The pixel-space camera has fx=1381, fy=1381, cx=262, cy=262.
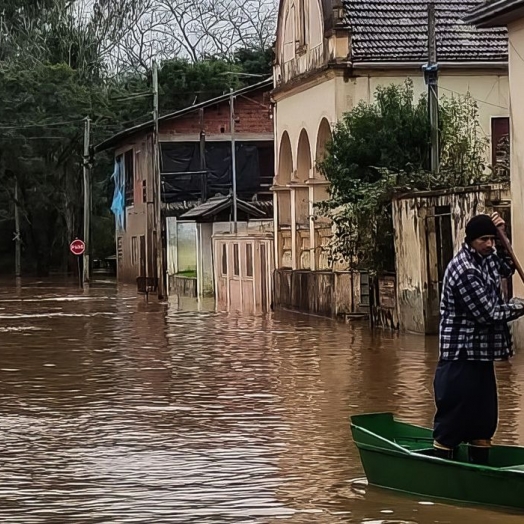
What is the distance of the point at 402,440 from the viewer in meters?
10.5

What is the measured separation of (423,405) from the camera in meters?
15.1

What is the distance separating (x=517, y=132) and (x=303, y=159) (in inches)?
577

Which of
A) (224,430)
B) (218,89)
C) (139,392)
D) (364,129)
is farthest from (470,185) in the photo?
(218,89)

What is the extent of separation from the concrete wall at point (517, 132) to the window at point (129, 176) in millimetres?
41724

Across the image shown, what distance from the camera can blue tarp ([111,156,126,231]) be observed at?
215 feet

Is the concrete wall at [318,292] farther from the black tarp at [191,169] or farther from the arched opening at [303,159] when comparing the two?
the black tarp at [191,169]

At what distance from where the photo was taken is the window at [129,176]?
62.8m

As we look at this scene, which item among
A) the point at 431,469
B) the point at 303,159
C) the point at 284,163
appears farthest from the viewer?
the point at 284,163

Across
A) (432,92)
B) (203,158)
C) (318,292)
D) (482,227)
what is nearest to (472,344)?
(482,227)

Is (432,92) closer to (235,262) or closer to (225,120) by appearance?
(235,262)

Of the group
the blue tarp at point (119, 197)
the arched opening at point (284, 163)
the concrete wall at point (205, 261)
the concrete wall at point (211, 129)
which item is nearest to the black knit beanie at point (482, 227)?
the arched opening at point (284, 163)

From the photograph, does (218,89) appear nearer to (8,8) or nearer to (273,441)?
(8,8)

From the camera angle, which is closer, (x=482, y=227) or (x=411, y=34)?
(x=482, y=227)

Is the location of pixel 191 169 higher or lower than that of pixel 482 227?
higher
